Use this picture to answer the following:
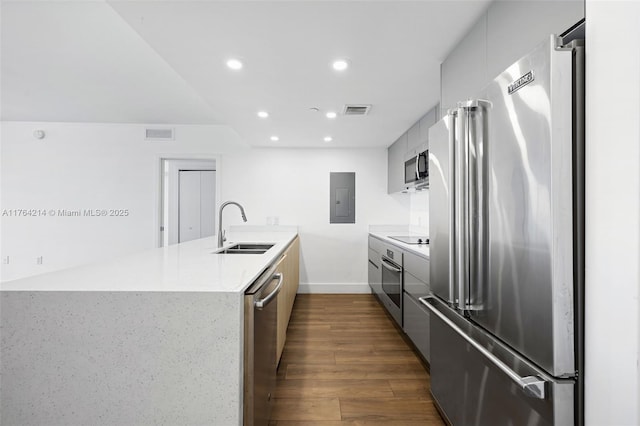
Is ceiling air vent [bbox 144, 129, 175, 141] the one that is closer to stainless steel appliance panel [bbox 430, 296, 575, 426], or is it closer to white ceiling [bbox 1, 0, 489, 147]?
white ceiling [bbox 1, 0, 489, 147]

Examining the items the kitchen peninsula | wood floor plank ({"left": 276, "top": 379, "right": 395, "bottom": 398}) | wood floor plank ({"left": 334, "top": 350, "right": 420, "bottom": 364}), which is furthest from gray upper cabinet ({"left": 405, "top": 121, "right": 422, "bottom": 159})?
the kitchen peninsula

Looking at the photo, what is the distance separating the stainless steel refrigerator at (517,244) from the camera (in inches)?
34.8

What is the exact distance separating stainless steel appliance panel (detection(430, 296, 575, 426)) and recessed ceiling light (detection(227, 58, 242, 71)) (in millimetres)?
1996

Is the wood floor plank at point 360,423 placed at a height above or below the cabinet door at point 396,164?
below

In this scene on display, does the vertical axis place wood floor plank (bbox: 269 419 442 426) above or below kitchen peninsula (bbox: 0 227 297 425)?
below

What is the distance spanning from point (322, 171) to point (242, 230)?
1.52 metres

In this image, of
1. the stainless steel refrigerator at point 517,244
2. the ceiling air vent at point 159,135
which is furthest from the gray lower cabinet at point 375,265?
the ceiling air vent at point 159,135

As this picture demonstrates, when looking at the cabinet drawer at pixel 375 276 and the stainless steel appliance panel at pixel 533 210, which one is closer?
the stainless steel appliance panel at pixel 533 210

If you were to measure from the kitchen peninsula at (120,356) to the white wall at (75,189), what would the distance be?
12.1 feet

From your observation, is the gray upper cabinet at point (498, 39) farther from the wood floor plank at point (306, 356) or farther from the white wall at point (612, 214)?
the wood floor plank at point (306, 356)

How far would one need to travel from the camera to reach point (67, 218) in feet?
14.3

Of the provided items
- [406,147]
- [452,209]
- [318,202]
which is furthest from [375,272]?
[452,209]

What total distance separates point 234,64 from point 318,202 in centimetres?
278

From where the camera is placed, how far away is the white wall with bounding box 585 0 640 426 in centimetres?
73
